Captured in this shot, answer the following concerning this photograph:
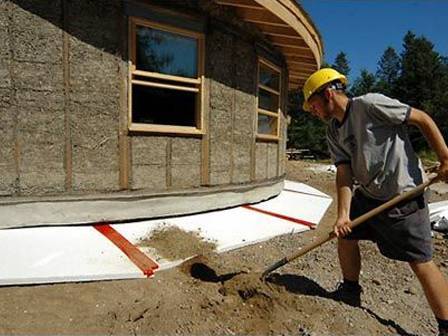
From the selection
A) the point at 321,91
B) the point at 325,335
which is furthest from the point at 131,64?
the point at 325,335

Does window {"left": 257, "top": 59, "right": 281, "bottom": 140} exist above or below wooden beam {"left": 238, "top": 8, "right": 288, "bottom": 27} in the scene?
below

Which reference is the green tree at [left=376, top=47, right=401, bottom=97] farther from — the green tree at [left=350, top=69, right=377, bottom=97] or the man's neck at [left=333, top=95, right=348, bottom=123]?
the man's neck at [left=333, top=95, right=348, bottom=123]

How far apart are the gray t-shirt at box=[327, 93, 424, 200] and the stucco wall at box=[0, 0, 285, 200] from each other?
3.06m

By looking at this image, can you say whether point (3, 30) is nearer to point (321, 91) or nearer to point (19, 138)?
point (19, 138)

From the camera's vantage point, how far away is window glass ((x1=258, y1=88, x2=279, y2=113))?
23.9ft

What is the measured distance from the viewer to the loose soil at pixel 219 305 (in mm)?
2584

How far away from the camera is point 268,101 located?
7.77 metres

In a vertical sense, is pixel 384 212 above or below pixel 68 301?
above

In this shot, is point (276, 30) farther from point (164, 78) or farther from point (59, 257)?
point (59, 257)

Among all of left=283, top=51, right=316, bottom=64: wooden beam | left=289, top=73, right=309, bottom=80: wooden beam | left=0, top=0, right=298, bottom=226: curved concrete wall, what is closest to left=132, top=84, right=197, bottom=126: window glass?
left=0, top=0, right=298, bottom=226: curved concrete wall

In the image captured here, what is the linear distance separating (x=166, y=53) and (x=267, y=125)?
3.16m

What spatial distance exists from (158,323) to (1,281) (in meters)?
1.49

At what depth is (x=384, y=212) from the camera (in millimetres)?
2684

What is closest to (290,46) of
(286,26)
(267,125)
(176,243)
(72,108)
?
(286,26)
